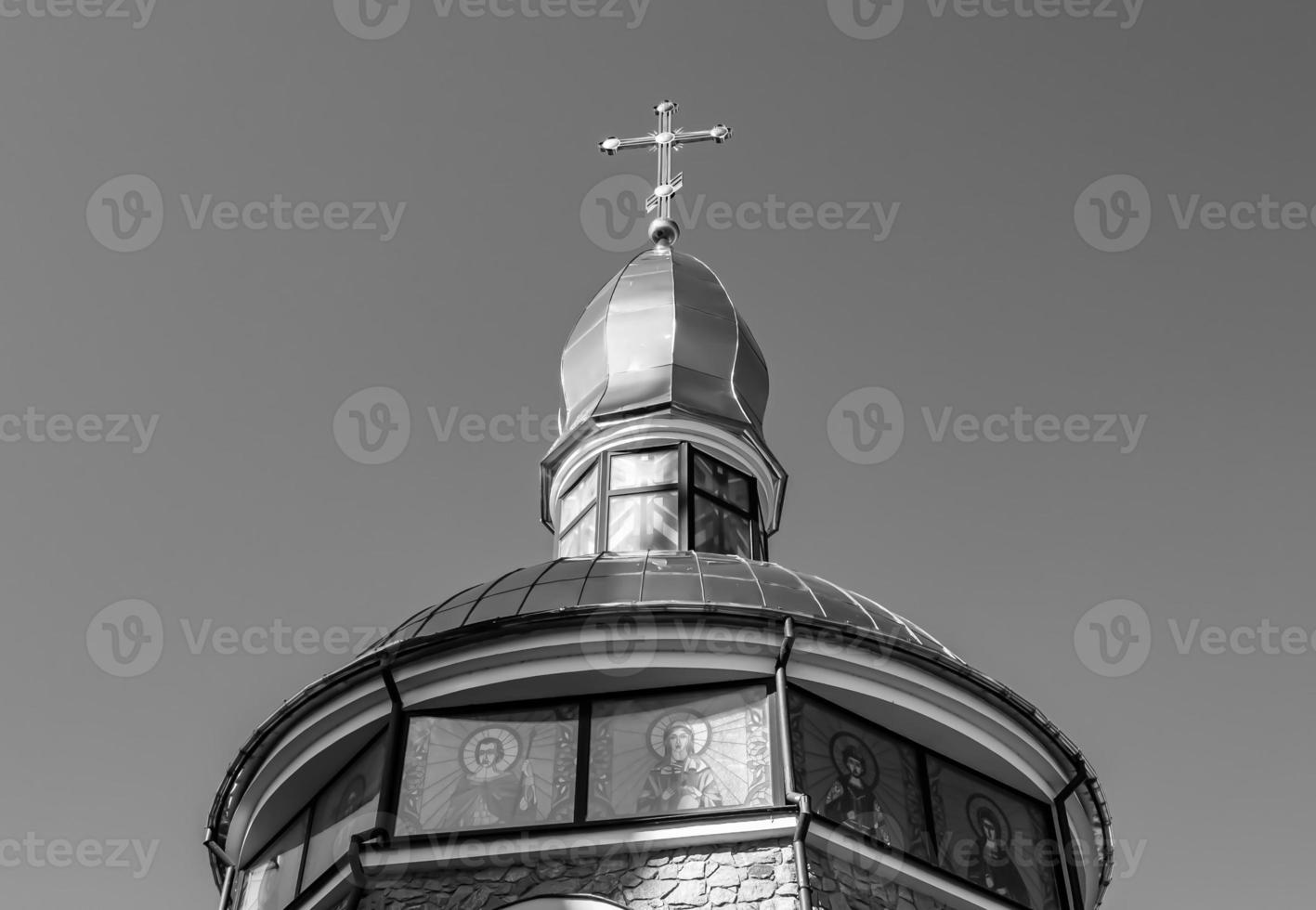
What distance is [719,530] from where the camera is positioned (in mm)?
17641

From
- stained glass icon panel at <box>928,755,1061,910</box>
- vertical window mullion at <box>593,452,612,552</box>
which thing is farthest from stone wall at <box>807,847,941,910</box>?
vertical window mullion at <box>593,452,612,552</box>

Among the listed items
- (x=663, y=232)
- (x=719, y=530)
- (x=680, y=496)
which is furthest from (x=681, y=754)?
(x=663, y=232)

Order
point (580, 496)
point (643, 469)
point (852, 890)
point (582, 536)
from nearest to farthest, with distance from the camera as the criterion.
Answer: point (852, 890)
point (643, 469)
point (582, 536)
point (580, 496)

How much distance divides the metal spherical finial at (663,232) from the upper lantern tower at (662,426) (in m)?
0.63

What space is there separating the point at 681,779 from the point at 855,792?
132cm

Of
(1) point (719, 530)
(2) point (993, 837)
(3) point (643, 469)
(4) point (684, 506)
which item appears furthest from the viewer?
(3) point (643, 469)

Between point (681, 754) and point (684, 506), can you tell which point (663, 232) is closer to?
point (684, 506)

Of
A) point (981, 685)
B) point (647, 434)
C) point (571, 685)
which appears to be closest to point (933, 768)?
point (981, 685)

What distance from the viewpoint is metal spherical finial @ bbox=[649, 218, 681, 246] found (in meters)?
20.8

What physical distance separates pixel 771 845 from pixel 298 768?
4067 mm

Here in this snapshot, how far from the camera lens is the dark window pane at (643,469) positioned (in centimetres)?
1769

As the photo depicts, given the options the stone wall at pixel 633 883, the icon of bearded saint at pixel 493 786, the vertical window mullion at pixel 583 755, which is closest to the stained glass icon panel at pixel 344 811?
the icon of bearded saint at pixel 493 786

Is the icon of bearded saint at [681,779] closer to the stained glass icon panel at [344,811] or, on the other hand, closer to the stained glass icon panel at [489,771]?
the stained glass icon panel at [489,771]

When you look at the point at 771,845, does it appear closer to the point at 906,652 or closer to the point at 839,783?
the point at 839,783
